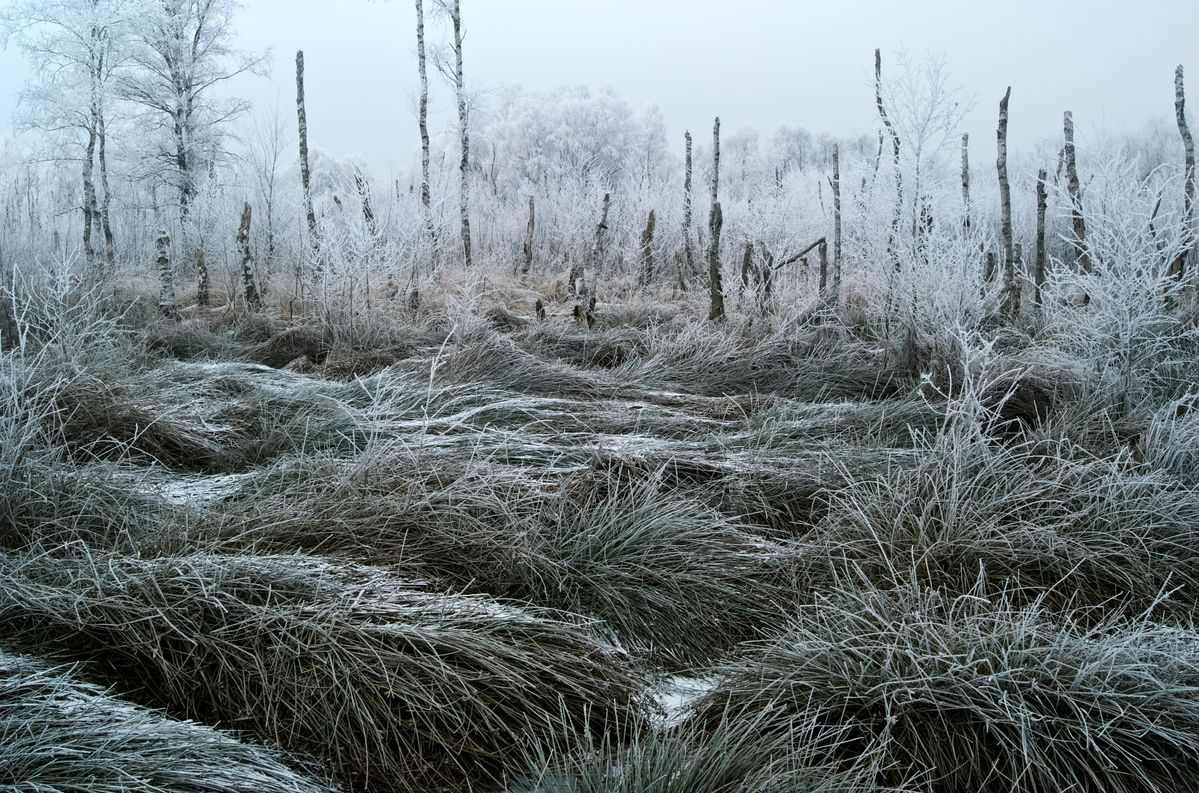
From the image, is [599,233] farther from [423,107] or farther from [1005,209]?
[1005,209]

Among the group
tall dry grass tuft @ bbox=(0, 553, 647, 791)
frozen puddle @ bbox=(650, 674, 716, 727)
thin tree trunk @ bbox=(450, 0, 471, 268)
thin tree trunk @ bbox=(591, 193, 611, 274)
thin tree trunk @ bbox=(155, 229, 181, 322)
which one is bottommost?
frozen puddle @ bbox=(650, 674, 716, 727)

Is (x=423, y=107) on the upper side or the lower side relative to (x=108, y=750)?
upper

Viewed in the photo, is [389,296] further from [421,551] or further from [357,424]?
[421,551]

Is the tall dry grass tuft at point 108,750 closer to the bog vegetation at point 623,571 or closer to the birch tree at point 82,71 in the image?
the bog vegetation at point 623,571

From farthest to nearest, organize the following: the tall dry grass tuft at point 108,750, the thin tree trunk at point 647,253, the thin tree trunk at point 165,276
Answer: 1. the thin tree trunk at point 647,253
2. the thin tree trunk at point 165,276
3. the tall dry grass tuft at point 108,750

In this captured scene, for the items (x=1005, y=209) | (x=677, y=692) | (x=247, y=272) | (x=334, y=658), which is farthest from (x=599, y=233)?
(x=334, y=658)

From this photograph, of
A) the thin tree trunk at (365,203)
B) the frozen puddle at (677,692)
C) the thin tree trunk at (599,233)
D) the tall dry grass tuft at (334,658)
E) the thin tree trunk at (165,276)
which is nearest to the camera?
the tall dry grass tuft at (334,658)

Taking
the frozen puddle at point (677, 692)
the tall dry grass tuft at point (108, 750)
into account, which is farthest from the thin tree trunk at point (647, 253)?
the tall dry grass tuft at point (108, 750)

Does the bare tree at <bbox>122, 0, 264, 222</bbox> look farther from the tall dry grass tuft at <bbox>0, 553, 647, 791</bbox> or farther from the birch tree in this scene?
the tall dry grass tuft at <bbox>0, 553, 647, 791</bbox>

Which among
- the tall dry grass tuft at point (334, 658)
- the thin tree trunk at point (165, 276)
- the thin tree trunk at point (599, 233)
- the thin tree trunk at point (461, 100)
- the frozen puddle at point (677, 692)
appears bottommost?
the frozen puddle at point (677, 692)

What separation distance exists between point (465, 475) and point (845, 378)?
3653 mm

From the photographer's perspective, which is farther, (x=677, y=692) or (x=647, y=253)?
(x=647, y=253)

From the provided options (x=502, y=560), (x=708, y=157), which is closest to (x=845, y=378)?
(x=502, y=560)

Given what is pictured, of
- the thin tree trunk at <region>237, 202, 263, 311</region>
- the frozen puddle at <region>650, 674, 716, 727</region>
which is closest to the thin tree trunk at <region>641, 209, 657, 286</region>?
the thin tree trunk at <region>237, 202, 263, 311</region>
